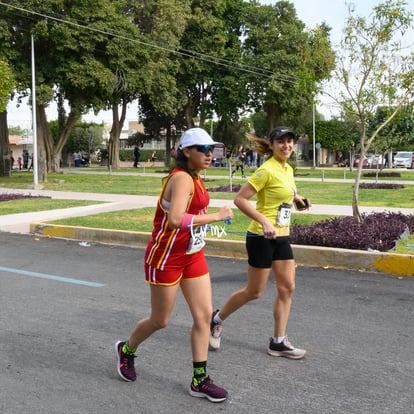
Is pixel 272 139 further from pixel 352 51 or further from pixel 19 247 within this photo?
pixel 19 247

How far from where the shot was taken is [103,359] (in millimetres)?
4383

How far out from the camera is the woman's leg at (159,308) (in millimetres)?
3668

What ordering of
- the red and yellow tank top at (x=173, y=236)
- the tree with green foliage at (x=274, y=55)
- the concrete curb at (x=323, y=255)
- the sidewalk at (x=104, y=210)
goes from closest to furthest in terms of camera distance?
1. the red and yellow tank top at (x=173, y=236)
2. the concrete curb at (x=323, y=255)
3. the sidewalk at (x=104, y=210)
4. the tree with green foliage at (x=274, y=55)

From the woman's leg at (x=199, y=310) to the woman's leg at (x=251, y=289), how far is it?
0.81 m

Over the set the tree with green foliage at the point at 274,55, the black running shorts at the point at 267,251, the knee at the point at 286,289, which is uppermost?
the tree with green foliage at the point at 274,55

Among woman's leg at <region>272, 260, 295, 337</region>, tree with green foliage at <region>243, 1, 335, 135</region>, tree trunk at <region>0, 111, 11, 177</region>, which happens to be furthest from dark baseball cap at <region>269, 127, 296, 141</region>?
tree with green foliage at <region>243, 1, 335, 135</region>

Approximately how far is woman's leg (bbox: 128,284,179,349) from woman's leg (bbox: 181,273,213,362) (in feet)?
0.33

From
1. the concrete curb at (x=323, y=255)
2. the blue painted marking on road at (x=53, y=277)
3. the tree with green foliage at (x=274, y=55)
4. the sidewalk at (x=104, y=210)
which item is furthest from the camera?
the tree with green foliage at (x=274, y=55)

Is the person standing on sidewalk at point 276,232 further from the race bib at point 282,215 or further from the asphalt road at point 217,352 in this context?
the asphalt road at point 217,352

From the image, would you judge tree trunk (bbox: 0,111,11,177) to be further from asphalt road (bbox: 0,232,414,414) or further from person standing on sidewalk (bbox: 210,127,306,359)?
person standing on sidewalk (bbox: 210,127,306,359)

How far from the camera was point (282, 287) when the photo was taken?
14.5 ft

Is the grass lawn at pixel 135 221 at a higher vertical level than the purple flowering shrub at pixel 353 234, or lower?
lower

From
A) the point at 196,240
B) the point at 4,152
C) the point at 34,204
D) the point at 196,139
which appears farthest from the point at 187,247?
the point at 4,152

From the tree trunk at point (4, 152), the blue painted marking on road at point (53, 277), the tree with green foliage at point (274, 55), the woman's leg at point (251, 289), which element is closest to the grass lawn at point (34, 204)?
the blue painted marking on road at point (53, 277)
